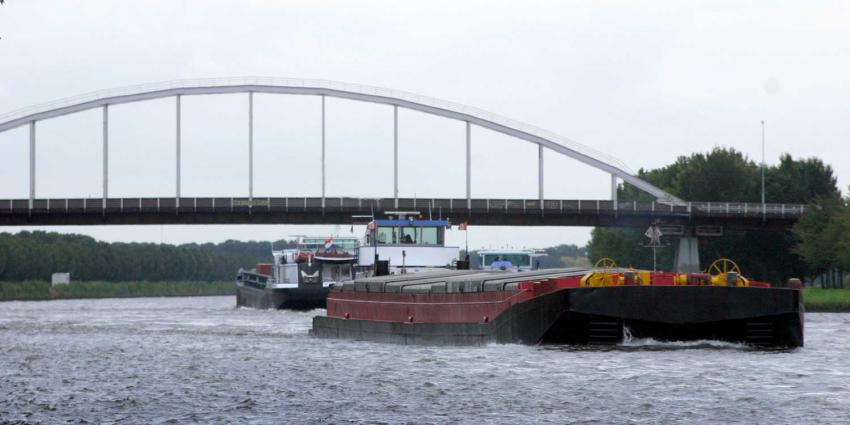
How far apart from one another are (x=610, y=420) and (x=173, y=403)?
923cm

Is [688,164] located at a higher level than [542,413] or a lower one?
higher

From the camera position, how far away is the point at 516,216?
12438 cm

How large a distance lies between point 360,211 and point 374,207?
260 centimetres

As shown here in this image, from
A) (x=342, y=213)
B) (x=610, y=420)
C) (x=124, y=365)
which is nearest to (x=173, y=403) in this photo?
(x=610, y=420)

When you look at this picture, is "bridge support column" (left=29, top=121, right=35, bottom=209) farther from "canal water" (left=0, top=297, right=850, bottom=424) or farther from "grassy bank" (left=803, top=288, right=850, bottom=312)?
"canal water" (left=0, top=297, right=850, bottom=424)

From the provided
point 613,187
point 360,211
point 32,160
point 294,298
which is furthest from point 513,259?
point 32,160

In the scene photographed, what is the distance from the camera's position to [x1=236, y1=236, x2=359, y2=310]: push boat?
99.1 m

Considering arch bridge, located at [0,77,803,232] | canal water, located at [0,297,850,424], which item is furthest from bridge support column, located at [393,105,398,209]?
canal water, located at [0,297,850,424]

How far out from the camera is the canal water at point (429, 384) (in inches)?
1187

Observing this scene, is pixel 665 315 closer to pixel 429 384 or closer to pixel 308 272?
pixel 429 384

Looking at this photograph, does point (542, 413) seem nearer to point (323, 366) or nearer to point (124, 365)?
point (323, 366)

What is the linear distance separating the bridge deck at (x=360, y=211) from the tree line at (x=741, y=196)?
556cm

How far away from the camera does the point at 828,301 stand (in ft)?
333

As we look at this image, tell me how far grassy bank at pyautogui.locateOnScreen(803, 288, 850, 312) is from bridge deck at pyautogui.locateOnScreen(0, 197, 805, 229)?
1911cm
